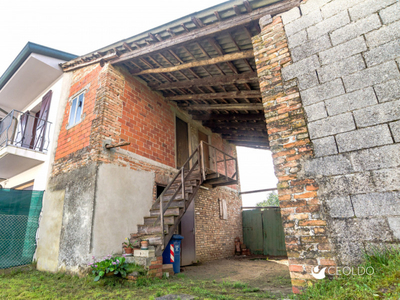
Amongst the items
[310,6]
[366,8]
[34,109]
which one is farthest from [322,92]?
[34,109]

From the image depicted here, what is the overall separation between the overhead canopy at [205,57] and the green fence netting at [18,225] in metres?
4.29

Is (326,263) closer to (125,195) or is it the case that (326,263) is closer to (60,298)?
(60,298)

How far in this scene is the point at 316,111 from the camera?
2.96m

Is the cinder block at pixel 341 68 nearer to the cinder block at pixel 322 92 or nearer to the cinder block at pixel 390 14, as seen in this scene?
the cinder block at pixel 322 92

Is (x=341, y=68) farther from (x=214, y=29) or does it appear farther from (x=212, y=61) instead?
(x=212, y=61)

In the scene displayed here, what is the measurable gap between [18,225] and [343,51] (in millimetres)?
7745

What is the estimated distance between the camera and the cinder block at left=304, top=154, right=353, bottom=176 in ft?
8.68

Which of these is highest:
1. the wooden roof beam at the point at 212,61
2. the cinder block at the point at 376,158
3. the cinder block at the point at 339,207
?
the wooden roof beam at the point at 212,61

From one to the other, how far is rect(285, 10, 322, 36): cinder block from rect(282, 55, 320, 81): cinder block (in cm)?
53

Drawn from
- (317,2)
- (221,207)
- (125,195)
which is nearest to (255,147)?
(221,207)

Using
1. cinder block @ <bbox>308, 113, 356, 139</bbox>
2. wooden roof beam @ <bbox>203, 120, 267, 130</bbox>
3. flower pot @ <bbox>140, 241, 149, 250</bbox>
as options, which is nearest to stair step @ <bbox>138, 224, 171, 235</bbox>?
flower pot @ <bbox>140, 241, 149, 250</bbox>

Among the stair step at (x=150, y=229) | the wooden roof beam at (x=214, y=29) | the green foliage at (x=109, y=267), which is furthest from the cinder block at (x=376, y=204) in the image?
the green foliage at (x=109, y=267)

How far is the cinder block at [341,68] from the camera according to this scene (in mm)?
2808

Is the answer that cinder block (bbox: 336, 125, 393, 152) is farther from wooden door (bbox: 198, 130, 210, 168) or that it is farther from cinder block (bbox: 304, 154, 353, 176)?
wooden door (bbox: 198, 130, 210, 168)
